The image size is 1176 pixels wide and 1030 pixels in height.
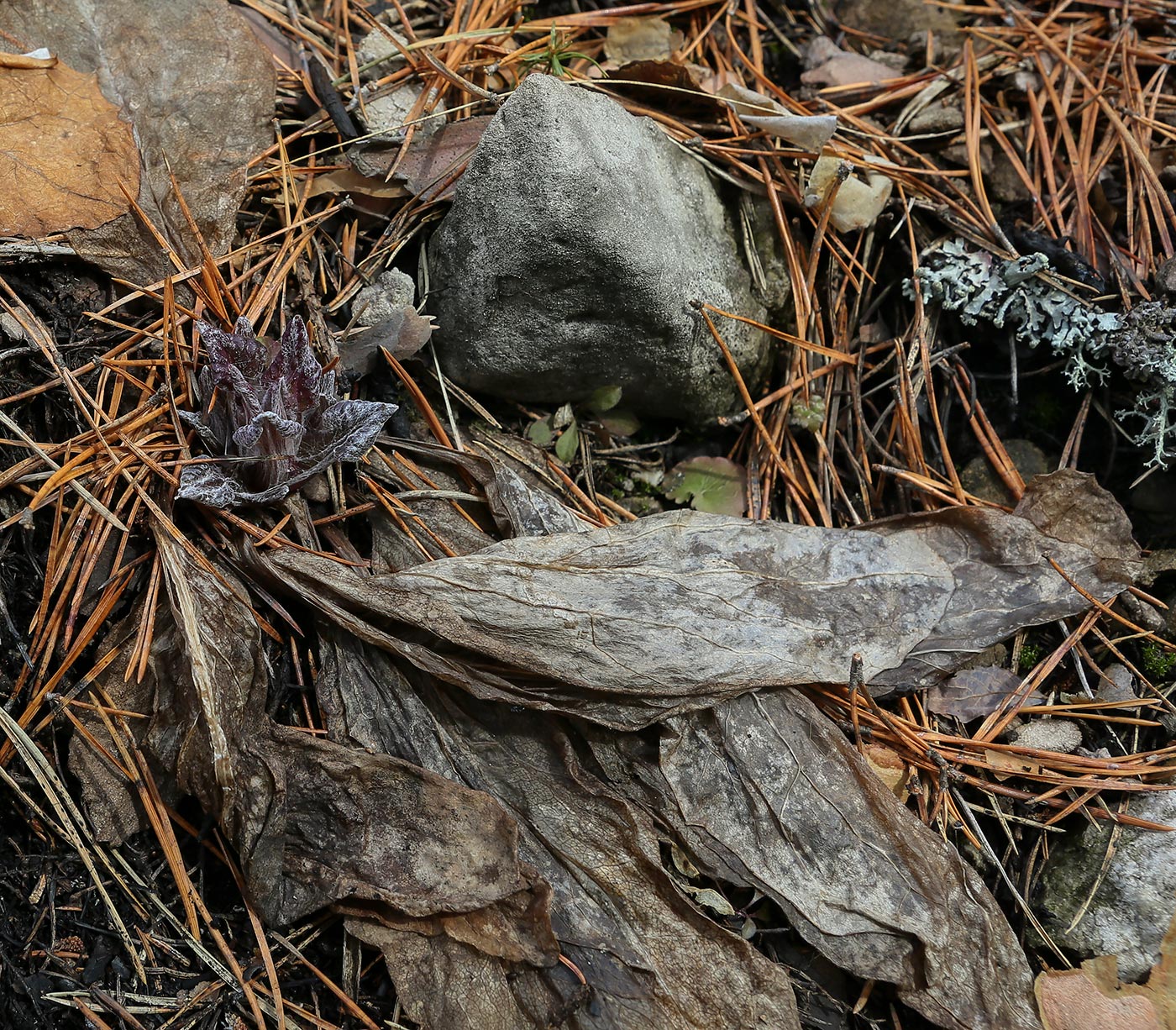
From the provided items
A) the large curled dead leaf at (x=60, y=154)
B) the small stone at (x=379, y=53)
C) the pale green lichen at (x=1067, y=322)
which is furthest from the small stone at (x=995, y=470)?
the large curled dead leaf at (x=60, y=154)

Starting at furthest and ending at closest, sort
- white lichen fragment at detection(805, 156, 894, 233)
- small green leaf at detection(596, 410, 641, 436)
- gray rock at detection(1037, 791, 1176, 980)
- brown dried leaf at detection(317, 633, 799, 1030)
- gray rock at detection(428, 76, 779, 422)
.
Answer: small green leaf at detection(596, 410, 641, 436)
white lichen fragment at detection(805, 156, 894, 233)
gray rock at detection(428, 76, 779, 422)
gray rock at detection(1037, 791, 1176, 980)
brown dried leaf at detection(317, 633, 799, 1030)

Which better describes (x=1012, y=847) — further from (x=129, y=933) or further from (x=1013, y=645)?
(x=129, y=933)

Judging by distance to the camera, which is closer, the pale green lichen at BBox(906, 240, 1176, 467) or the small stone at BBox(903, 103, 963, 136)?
the pale green lichen at BBox(906, 240, 1176, 467)

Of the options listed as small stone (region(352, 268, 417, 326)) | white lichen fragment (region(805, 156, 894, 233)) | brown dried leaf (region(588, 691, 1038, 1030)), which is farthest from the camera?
white lichen fragment (region(805, 156, 894, 233))

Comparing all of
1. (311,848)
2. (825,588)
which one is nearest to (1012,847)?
(825,588)

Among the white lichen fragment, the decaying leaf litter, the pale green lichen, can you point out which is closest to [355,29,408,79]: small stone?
the decaying leaf litter

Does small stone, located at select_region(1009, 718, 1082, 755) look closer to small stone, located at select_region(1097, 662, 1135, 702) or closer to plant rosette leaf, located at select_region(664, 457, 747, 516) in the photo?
small stone, located at select_region(1097, 662, 1135, 702)

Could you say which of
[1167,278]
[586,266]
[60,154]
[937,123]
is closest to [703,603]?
[586,266]
